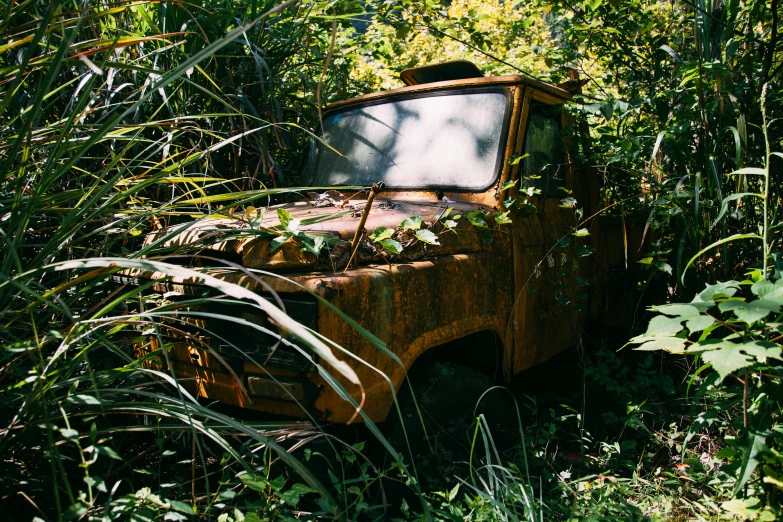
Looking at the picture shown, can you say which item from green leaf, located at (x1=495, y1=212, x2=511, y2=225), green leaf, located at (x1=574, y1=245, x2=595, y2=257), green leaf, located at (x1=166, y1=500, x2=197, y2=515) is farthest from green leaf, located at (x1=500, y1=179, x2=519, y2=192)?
green leaf, located at (x1=166, y1=500, x2=197, y2=515)

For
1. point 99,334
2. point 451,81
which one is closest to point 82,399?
point 99,334

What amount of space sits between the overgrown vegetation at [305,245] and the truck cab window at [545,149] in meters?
0.26

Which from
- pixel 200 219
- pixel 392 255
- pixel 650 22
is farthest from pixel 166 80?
pixel 650 22

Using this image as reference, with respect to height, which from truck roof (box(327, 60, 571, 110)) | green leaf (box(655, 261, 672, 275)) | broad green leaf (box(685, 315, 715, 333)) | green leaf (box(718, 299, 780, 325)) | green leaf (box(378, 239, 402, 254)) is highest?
truck roof (box(327, 60, 571, 110))

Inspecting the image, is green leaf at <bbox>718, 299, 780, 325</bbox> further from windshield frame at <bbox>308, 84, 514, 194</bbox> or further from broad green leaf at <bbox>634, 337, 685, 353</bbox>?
windshield frame at <bbox>308, 84, 514, 194</bbox>

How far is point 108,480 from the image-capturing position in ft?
6.46

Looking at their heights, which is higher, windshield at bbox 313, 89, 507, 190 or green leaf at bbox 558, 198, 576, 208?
windshield at bbox 313, 89, 507, 190

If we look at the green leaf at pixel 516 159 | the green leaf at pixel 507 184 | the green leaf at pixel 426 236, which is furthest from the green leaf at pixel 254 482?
the green leaf at pixel 516 159

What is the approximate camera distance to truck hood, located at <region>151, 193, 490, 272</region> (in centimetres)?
225

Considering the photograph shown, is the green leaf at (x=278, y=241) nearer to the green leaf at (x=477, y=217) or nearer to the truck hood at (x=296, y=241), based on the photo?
the truck hood at (x=296, y=241)

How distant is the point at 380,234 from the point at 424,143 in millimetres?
1014

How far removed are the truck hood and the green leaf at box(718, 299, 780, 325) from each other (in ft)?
3.73

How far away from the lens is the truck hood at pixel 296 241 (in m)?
2.25

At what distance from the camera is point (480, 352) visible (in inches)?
115
